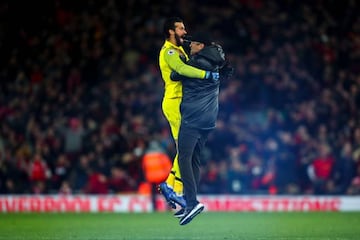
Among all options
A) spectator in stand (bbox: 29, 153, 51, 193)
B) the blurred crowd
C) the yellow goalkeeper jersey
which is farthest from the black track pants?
spectator in stand (bbox: 29, 153, 51, 193)

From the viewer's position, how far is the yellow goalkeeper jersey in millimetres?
11406

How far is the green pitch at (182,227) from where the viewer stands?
12.2 metres

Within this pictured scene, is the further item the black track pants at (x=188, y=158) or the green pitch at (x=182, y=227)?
the green pitch at (x=182, y=227)

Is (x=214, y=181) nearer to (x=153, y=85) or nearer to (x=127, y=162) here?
(x=127, y=162)

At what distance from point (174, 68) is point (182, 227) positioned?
3.47 meters

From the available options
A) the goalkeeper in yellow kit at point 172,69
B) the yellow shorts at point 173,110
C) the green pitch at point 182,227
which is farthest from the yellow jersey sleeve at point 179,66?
the green pitch at point 182,227

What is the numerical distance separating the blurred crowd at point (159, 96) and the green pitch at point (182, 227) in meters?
2.96

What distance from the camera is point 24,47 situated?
82.7ft

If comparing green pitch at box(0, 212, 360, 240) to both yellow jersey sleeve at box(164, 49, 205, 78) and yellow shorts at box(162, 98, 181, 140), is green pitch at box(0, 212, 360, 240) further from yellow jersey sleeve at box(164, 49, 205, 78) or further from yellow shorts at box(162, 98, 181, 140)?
yellow jersey sleeve at box(164, 49, 205, 78)

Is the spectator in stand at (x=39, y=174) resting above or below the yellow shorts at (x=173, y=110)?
below

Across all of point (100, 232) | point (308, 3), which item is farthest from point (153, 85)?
point (100, 232)

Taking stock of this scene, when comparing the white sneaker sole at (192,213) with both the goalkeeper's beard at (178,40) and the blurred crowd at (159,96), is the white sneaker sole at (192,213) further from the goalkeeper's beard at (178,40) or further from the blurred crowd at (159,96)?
the blurred crowd at (159,96)

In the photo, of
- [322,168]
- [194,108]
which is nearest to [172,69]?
[194,108]

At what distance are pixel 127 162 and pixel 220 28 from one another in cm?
484
